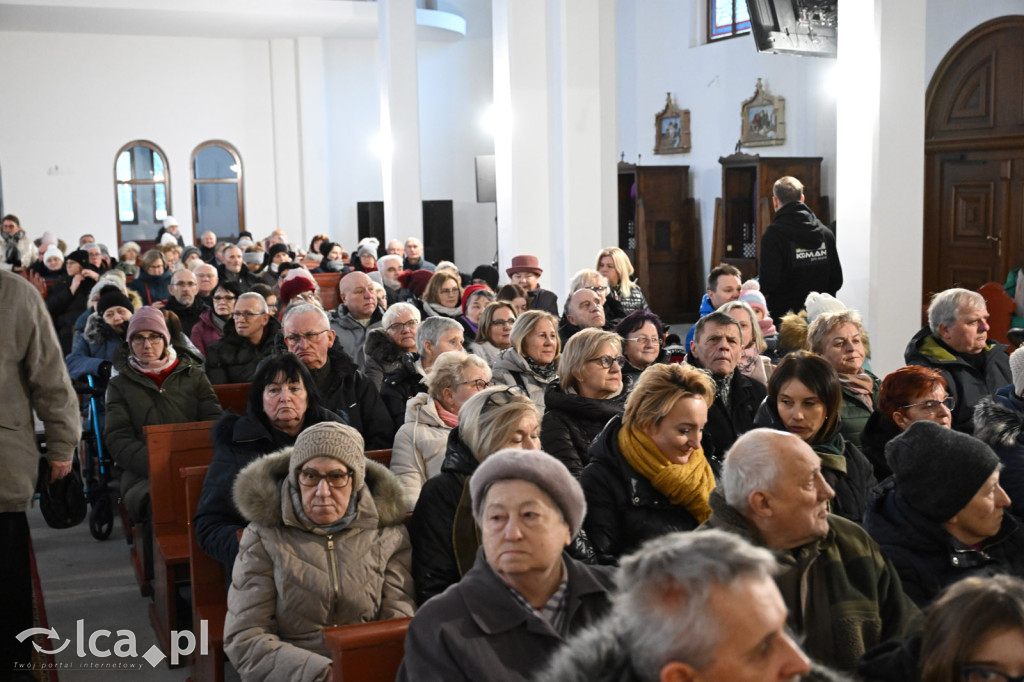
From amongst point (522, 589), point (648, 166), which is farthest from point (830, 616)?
point (648, 166)

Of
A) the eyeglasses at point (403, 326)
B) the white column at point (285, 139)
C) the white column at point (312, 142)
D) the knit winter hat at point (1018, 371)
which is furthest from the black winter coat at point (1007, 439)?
the white column at point (285, 139)

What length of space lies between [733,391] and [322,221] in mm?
16195

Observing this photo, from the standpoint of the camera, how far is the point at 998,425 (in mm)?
3652

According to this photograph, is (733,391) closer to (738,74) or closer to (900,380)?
(900,380)

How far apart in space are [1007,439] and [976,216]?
27.6 ft

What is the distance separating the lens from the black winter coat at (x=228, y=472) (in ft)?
12.1

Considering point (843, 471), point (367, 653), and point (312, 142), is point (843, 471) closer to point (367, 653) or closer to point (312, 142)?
Result: point (367, 653)

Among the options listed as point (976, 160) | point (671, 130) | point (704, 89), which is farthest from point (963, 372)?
point (671, 130)

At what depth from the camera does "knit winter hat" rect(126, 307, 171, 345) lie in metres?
5.42

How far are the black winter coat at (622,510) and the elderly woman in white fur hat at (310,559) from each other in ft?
1.98

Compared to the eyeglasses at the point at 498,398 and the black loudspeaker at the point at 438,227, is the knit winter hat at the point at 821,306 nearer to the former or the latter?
the eyeglasses at the point at 498,398

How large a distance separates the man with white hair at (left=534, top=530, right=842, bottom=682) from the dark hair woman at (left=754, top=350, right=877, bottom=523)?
6.98 feet

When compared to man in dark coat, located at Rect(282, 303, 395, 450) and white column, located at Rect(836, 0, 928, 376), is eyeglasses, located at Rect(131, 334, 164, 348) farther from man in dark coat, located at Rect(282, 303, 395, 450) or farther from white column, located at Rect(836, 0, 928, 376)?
white column, located at Rect(836, 0, 928, 376)

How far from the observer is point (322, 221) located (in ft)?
65.9
